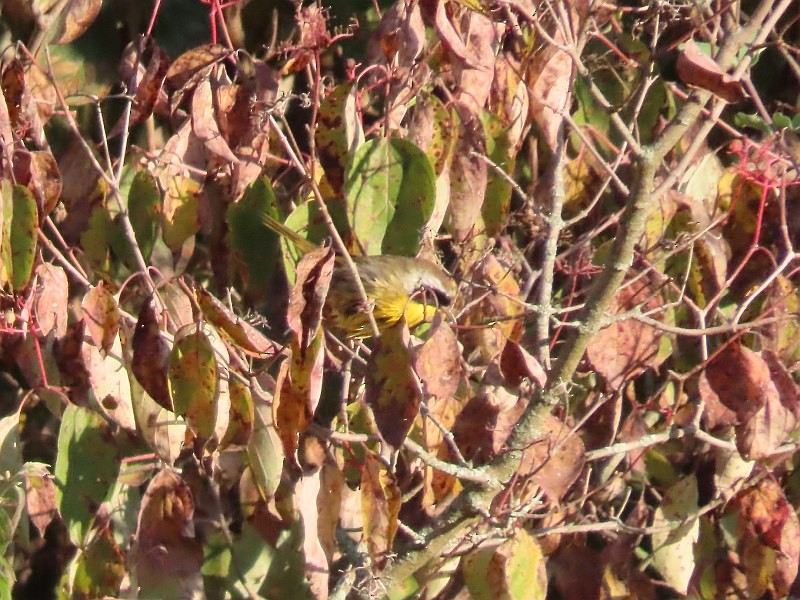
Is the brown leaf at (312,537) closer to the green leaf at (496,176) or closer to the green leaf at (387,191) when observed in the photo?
the green leaf at (387,191)

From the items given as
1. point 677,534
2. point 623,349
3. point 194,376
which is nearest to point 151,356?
point 194,376

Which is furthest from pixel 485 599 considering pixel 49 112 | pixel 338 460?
pixel 49 112

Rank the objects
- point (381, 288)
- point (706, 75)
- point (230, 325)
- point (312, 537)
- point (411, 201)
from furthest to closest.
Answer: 1. point (381, 288)
2. point (312, 537)
3. point (411, 201)
4. point (230, 325)
5. point (706, 75)

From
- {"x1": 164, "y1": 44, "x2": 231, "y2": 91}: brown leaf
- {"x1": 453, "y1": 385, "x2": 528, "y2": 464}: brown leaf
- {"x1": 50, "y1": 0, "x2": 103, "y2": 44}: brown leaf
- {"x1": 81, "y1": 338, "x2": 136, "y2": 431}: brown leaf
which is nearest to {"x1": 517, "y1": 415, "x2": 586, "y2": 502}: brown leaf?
{"x1": 453, "y1": 385, "x2": 528, "y2": 464}: brown leaf

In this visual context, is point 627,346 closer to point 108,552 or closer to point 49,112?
point 108,552

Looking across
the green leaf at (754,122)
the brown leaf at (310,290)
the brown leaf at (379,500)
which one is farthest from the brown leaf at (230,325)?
the green leaf at (754,122)

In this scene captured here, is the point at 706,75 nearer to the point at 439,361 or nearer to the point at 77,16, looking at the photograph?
the point at 439,361
